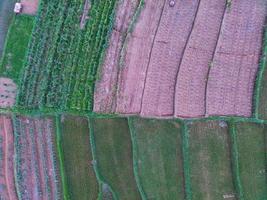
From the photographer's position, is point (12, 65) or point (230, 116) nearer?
point (230, 116)

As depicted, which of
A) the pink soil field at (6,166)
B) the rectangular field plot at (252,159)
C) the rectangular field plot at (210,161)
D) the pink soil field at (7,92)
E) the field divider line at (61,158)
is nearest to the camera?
the rectangular field plot at (252,159)

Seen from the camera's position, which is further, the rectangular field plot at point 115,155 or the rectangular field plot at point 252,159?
the rectangular field plot at point 115,155

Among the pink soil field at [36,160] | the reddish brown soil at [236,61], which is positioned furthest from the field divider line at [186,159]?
the pink soil field at [36,160]

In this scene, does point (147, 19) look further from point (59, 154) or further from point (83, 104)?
point (59, 154)

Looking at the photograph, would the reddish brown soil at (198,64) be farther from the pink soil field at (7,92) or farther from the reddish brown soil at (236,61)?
the pink soil field at (7,92)

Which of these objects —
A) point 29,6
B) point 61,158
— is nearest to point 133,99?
point 61,158

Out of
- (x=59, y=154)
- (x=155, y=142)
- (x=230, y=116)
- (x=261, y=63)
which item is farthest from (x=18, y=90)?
(x=261, y=63)
